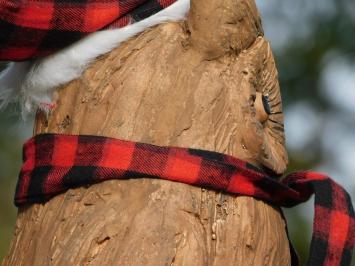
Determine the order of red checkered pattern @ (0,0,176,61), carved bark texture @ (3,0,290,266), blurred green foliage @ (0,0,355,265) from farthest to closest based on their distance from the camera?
1. blurred green foliage @ (0,0,355,265)
2. red checkered pattern @ (0,0,176,61)
3. carved bark texture @ (3,0,290,266)

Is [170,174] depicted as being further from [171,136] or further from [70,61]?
[70,61]

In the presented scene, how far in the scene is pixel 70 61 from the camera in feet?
5.06

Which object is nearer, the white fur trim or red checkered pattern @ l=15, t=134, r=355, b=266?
red checkered pattern @ l=15, t=134, r=355, b=266

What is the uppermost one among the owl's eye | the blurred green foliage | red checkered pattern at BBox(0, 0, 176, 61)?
red checkered pattern at BBox(0, 0, 176, 61)

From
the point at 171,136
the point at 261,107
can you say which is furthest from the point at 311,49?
the point at 171,136

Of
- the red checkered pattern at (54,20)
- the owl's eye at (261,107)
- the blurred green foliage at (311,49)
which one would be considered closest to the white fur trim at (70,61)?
the red checkered pattern at (54,20)

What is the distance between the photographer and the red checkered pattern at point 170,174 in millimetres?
1434

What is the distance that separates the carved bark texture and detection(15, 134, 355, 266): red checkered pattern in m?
0.02

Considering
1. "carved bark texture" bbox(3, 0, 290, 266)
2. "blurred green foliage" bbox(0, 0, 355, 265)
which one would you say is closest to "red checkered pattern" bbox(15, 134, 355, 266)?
"carved bark texture" bbox(3, 0, 290, 266)

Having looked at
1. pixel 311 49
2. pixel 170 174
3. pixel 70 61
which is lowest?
pixel 311 49

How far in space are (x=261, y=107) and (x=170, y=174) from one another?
209mm

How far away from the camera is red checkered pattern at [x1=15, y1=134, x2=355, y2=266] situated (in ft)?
4.70

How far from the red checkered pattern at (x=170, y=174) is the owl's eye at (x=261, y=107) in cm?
10

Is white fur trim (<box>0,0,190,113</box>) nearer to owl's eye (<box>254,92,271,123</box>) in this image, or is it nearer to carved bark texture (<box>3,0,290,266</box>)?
carved bark texture (<box>3,0,290,266</box>)
